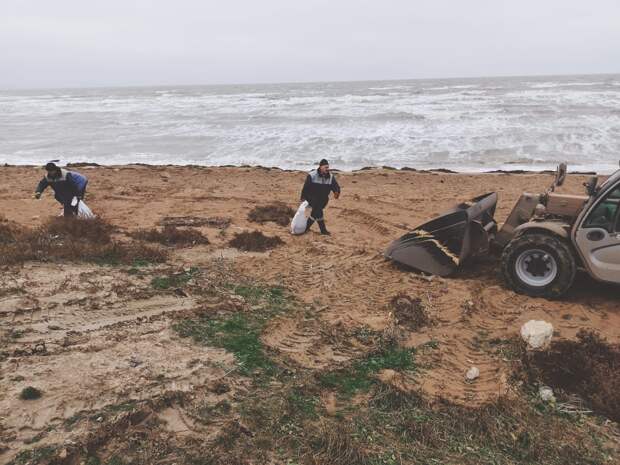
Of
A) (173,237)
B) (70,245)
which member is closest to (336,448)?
(70,245)

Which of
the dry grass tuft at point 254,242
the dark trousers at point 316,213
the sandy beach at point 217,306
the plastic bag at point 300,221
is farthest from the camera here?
the dark trousers at point 316,213

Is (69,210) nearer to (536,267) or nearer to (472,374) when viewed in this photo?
(472,374)

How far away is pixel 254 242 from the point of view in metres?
8.06

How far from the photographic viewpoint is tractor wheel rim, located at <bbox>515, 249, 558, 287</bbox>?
237 inches

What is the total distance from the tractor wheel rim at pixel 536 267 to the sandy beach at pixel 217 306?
266 mm

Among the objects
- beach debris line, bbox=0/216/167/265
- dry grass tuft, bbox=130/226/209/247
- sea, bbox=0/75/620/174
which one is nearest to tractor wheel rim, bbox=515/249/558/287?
dry grass tuft, bbox=130/226/209/247

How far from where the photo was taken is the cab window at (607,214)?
5.54 m

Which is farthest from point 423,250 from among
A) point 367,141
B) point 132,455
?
point 367,141

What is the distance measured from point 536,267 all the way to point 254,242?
4.27 m

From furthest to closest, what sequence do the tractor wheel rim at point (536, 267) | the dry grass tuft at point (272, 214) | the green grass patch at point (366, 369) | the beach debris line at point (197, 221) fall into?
the dry grass tuft at point (272, 214) < the beach debris line at point (197, 221) < the tractor wheel rim at point (536, 267) < the green grass patch at point (366, 369)

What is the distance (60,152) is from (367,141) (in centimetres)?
1527

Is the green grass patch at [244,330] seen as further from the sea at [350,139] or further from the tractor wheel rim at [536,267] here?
the sea at [350,139]

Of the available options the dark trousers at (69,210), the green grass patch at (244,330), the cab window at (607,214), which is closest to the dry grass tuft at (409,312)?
the green grass patch at (244,330)

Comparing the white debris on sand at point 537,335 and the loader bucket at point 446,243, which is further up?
the loader bucket at point 446,243
